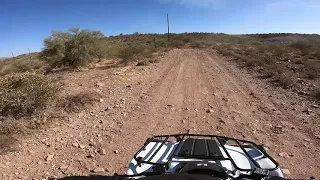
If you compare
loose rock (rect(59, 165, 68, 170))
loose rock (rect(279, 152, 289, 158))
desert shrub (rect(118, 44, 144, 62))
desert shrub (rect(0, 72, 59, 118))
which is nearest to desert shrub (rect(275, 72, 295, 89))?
loose rock (rect(279, 152, 289, 158))

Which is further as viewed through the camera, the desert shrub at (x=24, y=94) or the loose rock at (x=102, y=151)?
the desert shrub at (x=24, y=94)

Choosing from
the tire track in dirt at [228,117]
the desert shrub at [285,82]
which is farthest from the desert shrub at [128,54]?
the desert shrub at [285,82]

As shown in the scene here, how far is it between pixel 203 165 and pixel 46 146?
390 cm

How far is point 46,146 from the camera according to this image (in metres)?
5.40

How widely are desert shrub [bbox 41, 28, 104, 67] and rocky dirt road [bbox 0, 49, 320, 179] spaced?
5.49 meters

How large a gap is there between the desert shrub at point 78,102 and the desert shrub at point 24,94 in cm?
37

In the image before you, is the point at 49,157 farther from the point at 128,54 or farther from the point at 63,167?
the point at 128,54

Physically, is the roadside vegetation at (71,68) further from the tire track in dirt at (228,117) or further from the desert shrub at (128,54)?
the tire track in dirt at (228,117)

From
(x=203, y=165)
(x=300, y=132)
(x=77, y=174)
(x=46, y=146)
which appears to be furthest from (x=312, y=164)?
(x=46, y=146)

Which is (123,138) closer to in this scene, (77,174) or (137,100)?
(77,174)

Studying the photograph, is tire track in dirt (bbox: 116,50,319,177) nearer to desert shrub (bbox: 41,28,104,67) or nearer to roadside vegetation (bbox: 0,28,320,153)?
roadside vegetation (bbox: 0,28,320,153)

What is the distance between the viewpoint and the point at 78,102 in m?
7.86

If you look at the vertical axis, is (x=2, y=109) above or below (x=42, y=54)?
below

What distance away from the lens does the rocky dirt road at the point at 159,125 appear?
474 centimetres
